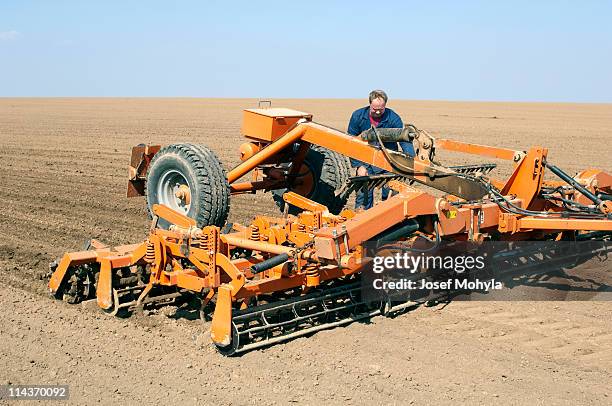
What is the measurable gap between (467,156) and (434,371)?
49.1 ft

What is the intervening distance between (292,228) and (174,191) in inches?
58.8

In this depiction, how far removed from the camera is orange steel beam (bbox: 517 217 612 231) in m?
5.82

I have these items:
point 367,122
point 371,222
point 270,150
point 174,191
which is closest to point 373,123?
point 367,122

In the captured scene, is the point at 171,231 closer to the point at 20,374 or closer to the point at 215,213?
the point at 215,213

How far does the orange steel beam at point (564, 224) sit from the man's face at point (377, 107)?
7.34 feet

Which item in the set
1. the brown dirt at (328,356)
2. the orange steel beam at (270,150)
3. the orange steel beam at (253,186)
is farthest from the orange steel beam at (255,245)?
the orange steel beam at (253,186)

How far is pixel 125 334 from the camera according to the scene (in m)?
6.08

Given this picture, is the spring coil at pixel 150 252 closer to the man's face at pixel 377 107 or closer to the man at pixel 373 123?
the man at pixel 373 123

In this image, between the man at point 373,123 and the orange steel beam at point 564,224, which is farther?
the man at point 373,123

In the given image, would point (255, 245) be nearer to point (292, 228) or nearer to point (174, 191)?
point (292, 228)

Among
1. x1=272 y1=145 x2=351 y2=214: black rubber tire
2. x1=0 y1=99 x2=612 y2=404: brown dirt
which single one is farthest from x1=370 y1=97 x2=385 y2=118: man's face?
x1=0 y1=99 x2=612 y2=404: brown dirt

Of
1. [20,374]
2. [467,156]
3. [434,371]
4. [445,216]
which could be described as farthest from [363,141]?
[467,156]

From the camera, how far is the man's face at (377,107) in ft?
26.0

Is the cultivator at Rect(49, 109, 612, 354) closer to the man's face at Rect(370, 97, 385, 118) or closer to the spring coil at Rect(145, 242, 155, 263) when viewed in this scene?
the spring coil at Rect(145, 242, 155, 263)
